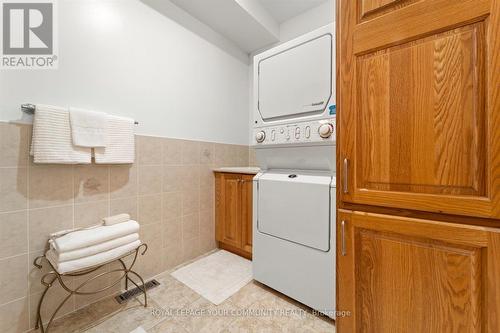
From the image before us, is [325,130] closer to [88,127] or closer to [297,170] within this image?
[297,170]

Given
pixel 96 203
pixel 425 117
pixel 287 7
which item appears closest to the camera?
pixel 425 117

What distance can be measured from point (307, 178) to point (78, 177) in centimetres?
144

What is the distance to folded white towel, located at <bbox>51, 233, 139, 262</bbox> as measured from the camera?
1.03 metres

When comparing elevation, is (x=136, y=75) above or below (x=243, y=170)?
above

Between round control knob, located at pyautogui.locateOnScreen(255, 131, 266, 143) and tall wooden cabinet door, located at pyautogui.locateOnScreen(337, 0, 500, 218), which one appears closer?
tall wooden cabinet door, located at pyautogui.locateOnScreen(337, 0, 500, 218)

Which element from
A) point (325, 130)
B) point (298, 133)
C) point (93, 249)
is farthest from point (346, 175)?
point (93, 249)

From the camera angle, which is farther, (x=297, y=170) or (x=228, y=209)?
(x=228, y=209)

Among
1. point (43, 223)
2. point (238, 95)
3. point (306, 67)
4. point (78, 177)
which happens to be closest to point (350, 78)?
point (306, 67)

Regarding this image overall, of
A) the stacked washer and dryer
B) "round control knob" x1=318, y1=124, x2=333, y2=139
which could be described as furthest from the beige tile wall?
"round control knob" x1=318, y1=124, x2=333, y2=139

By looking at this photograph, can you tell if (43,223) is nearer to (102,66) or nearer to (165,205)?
(165,205)

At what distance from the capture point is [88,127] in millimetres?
1258

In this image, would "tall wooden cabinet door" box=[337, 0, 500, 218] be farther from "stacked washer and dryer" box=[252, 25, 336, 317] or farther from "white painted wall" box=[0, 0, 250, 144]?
"white painted wall" box=[0, 0, 250, 144]

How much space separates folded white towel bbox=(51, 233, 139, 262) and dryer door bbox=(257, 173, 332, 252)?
Answer: 2.84 ft

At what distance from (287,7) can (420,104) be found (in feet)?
6.86
